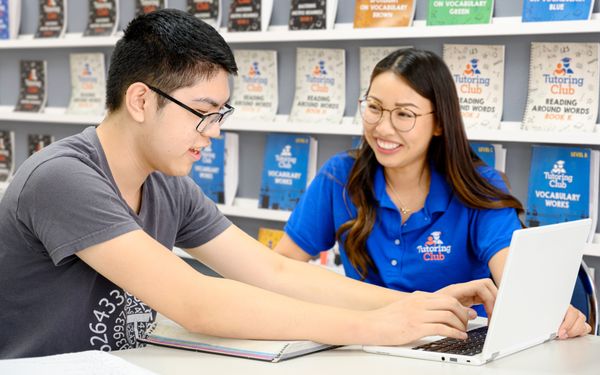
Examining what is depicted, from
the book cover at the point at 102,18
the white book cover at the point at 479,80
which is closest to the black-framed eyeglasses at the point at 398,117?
the white book cover at the point at 479,80

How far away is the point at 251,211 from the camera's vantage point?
3275 mm

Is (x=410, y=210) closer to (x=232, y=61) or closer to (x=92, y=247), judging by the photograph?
(x=232, y=61)

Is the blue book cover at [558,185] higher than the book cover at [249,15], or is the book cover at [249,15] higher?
the book cover at [249,15]

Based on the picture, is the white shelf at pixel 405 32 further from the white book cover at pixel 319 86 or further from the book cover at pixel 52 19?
the book cover at pixel 52 19

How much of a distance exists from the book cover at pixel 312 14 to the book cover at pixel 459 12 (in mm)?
402

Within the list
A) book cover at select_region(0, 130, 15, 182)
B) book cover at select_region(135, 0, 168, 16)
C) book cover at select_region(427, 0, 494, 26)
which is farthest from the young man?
book cover at select_region(0, 130, 15, 182)

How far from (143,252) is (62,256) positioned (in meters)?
0.15

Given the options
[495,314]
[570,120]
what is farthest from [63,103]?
[495,314]

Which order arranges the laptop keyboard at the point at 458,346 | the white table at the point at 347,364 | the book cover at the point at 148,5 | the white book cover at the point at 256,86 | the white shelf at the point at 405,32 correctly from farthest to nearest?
1. the book cover at the point at 148,5
2. the white book cover at the point at 256,86
3. the white shelf at the point at 405,32
4. the laptop keyboard at the point at 458,346
5. the white table at the point at 347,364

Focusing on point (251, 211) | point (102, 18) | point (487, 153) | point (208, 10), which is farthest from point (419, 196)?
point (102, 18)

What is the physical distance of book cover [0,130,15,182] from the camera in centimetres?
394

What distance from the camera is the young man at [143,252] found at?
147 cm

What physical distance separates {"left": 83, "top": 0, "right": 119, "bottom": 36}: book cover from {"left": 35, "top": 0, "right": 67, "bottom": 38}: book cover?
0.52 feet

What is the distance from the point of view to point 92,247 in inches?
57.3
